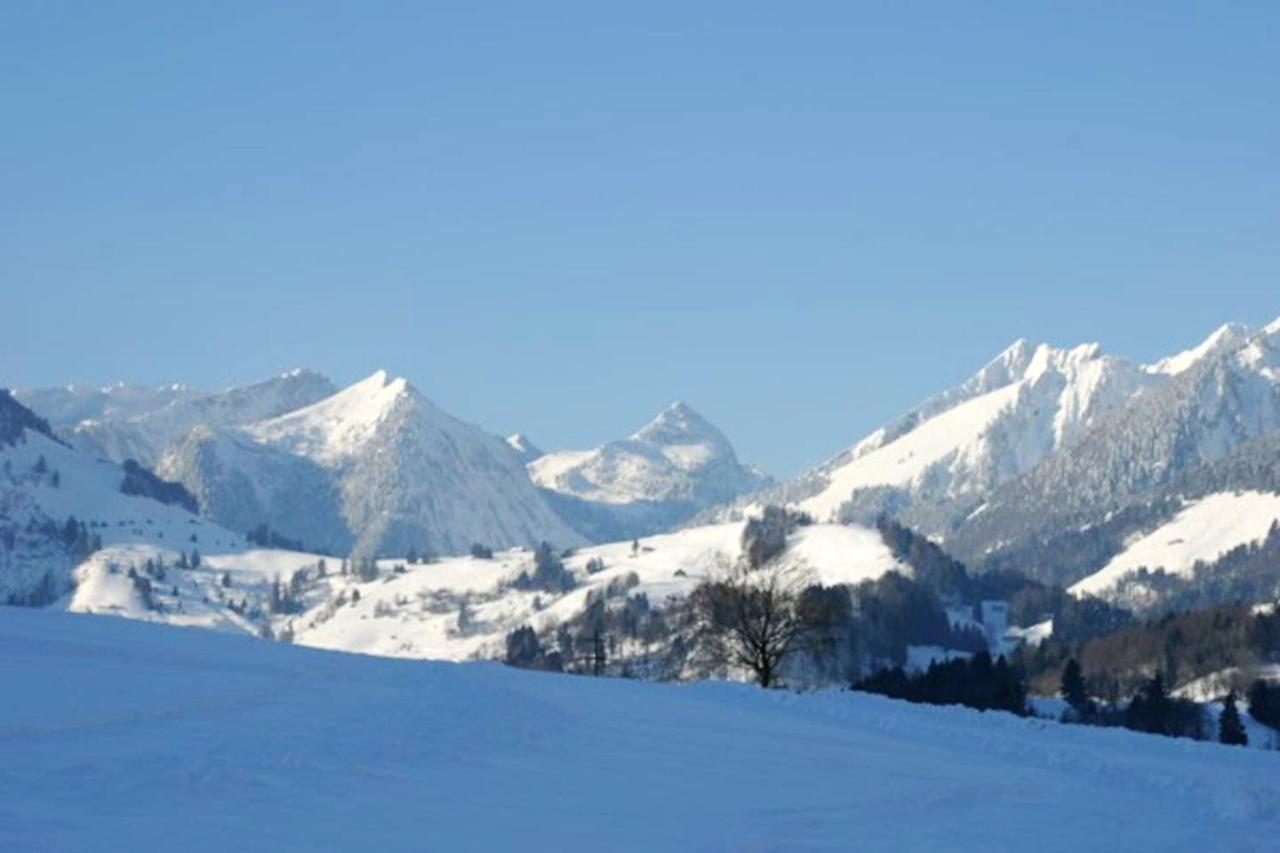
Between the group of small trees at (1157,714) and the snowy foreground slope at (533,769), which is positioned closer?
the snowy foreground slope at (533,769)

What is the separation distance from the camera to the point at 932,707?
171 feet

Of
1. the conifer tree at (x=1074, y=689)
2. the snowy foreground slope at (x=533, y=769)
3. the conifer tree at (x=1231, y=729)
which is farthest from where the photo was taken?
the conifer tree at (x=1074, y=689)

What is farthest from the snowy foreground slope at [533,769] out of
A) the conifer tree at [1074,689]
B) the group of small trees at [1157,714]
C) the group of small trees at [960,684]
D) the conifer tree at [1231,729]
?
the conifer tree at [1074,689]

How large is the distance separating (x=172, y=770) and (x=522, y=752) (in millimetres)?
8791

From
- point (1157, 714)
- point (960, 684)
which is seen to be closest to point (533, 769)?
point (960, 684)

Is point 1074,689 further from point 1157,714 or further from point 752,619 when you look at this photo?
point 752,619

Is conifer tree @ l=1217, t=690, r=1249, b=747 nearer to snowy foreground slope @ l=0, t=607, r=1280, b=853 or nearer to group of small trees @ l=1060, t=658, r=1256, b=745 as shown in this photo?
group of small trees @ l=1060, t=658, r=1256, b=745

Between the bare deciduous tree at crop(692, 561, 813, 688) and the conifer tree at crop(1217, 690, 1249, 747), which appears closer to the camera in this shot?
the bare deciduous tree at crop(692, 561, 813, 688)

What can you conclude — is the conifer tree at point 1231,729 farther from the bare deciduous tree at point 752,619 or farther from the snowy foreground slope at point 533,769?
the snowy foreground slope at point 533,769

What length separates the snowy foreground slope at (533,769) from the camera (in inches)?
1107

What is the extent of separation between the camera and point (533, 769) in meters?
35.2

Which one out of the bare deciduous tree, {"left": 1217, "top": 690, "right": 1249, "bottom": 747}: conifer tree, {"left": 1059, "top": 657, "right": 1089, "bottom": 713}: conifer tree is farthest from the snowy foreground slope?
{"left": 1059, "top": 657, "right": 1089, "bottom": 713}: conifer tree

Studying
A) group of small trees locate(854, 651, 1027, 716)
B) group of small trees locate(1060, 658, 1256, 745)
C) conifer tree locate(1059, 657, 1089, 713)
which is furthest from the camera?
conifer tree locate(1059, 657, 1089, 713)

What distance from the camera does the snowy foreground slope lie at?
2812cm
